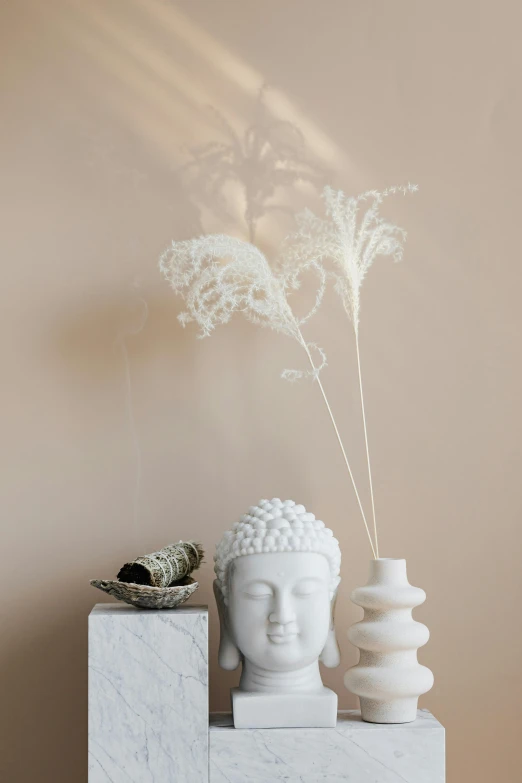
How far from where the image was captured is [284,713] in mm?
2018

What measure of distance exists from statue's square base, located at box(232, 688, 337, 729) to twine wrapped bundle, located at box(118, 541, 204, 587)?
324mm

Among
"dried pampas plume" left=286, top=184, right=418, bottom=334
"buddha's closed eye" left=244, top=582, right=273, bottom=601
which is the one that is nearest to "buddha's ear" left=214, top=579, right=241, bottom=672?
"buddha's closed eye" left=244, top=582, right=273, bottom=601

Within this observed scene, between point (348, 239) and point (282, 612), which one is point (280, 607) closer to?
point (282, 612)

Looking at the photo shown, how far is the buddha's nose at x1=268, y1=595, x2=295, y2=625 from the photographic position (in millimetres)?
1990

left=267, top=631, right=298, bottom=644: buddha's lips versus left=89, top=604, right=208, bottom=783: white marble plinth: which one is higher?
left=267, top=631, right=298, bottom=644: buddha's lips

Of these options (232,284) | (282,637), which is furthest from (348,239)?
(282,637)

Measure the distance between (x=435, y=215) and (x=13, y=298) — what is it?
1.26m

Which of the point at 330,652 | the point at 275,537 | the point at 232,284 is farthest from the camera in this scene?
the point at 232,284

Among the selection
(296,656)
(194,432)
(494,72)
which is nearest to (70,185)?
(194,432)

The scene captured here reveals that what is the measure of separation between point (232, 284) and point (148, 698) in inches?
42.0

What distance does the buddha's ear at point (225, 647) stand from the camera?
213 cm

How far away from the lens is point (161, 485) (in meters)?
2.44

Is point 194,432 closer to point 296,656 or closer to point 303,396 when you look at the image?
point 303,396

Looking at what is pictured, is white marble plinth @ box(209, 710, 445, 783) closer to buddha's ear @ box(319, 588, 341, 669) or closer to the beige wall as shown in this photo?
buddha's ear @ box(319, 588, 341, 669)
